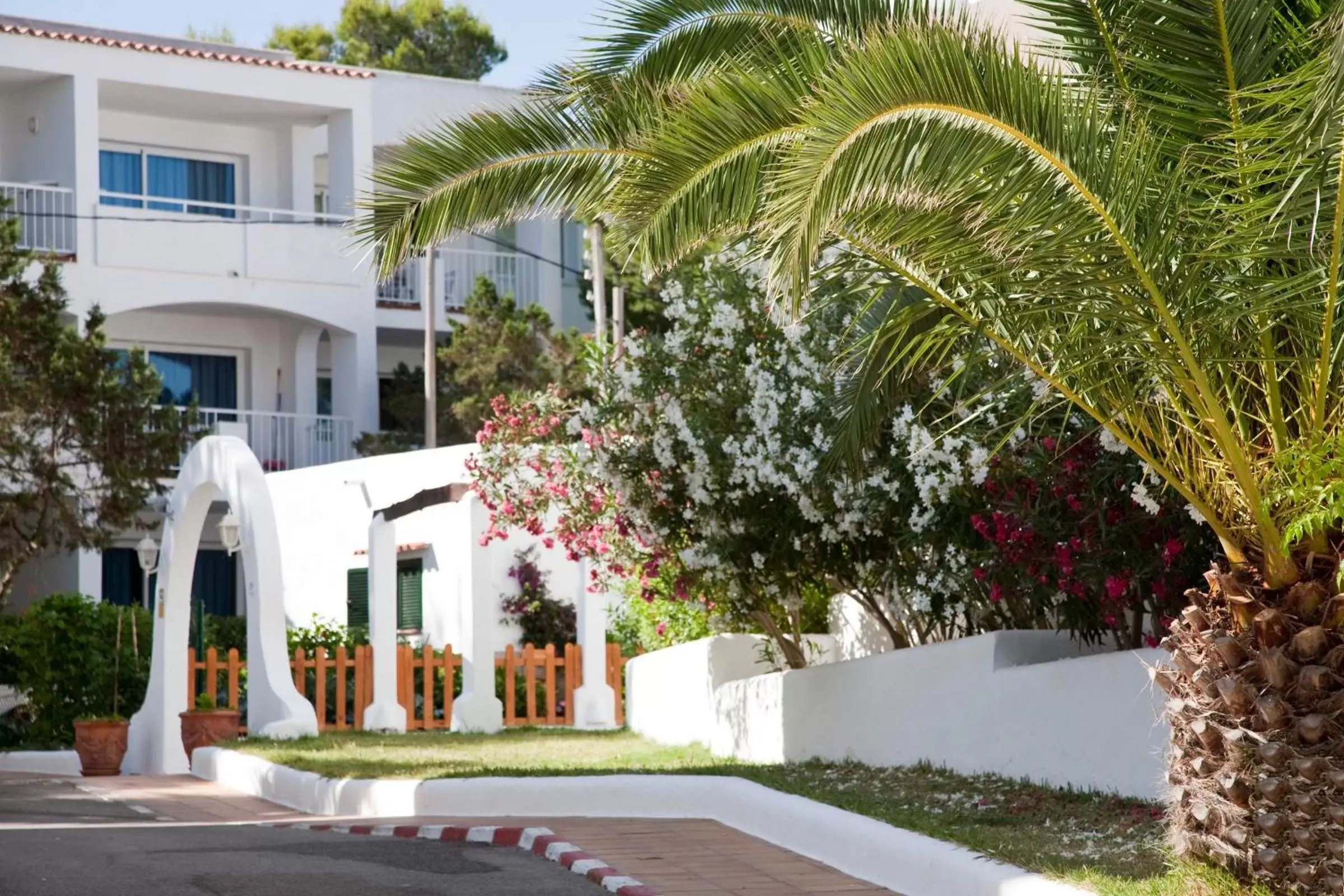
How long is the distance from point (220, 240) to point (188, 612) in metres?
10.0

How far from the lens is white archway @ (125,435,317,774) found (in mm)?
16188

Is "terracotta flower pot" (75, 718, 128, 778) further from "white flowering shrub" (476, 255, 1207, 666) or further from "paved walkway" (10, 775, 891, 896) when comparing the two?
"white flowering shrub" (476, 255, 1207, 666)

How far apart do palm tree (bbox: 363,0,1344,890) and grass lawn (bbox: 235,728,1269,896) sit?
0.52 m

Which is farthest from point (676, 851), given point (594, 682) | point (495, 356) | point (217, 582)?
point (217, 582)

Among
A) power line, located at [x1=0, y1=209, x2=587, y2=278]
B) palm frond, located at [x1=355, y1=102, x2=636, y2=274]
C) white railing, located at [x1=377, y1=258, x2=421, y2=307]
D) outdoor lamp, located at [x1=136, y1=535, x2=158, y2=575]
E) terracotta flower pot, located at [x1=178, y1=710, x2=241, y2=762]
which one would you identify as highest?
power line, located at [x1=0, y1=209, x2=587, y2=278]

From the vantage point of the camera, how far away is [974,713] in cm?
1085

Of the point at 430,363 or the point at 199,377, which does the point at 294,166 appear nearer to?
the point at 199,377

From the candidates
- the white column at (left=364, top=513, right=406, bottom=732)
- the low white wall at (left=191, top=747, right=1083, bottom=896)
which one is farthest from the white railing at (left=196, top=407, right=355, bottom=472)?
the low white wall at (left=191, top=747, right=1083, bottom=896)

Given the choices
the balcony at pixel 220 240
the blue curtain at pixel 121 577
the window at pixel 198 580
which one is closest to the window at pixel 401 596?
the window at pixel 198 580

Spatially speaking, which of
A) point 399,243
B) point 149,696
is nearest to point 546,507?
point 149,696

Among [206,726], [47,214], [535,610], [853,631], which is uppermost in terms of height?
[47,214]

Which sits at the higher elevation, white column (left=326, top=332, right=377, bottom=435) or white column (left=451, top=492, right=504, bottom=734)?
white column (left=326, top=332, right=377, bottom=435)

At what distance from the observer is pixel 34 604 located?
20.0 meters

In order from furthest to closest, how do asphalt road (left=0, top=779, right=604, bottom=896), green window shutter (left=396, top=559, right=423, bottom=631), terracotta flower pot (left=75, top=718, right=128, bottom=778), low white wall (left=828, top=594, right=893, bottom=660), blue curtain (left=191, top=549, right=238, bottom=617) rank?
blue curtain (left=191, top=549, right=238, bottom=617), green window shutter (left=396, top=559, right=423, bottom=631), terracotta flower pot (left=75, top=718, right=128, bottom=778), low white wall (left=828, top=594, right=893, bottom=660), asphalt road (left=0, top=779, right=604, bottom=896)
